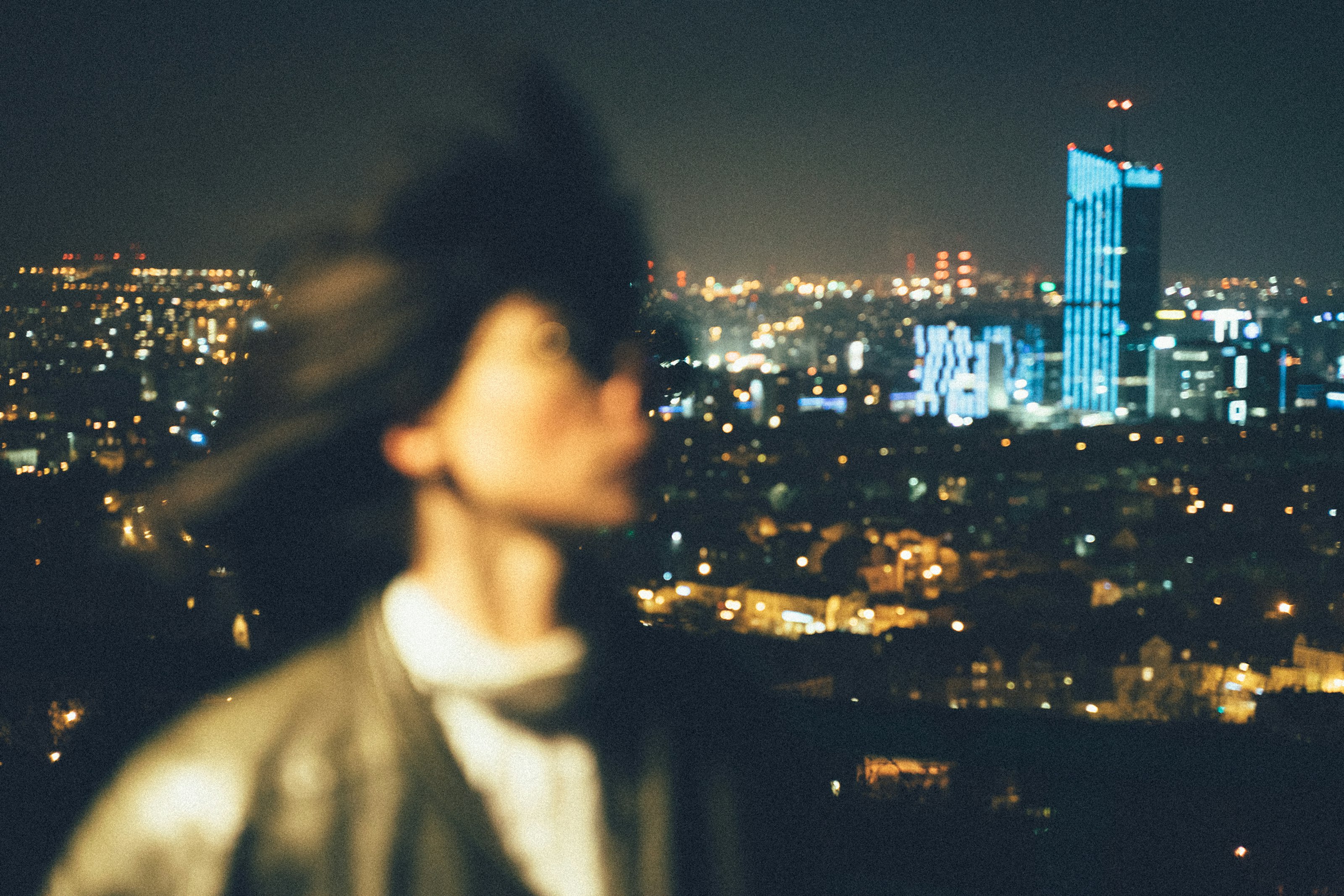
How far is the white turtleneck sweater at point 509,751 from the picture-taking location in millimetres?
653

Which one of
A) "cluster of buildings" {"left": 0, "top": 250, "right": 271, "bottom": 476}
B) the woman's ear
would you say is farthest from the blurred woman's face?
"cluster of buildings" {"left": 0, "top": 250, "right": 271, "bottom": 476}

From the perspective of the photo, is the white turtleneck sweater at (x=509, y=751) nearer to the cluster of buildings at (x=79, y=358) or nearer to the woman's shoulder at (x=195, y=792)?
the woman's shoulder at (x=195, y=792)

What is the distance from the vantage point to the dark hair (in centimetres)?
69

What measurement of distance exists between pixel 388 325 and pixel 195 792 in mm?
313

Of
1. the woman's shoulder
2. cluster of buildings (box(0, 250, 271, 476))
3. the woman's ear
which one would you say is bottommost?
the woman's shoulder

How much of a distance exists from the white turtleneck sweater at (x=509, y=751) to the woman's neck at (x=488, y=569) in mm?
11

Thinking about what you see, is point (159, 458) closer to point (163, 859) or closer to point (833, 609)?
point (163, 859)

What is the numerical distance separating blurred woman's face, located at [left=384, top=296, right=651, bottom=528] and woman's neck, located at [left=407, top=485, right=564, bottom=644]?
0.01 m

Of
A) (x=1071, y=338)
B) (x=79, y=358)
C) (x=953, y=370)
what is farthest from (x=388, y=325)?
(x=1071, y=338)

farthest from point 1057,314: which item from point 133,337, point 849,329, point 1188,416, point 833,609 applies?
point 133,337

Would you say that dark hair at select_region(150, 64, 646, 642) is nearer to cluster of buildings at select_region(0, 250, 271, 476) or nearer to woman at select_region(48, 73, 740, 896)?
woman at select_region(48, 73, 740, 896)

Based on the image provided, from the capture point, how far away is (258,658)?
78 cm

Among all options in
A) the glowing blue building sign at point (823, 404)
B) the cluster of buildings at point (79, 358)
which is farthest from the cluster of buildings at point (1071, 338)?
the cluster of buildings at point (79, 358)

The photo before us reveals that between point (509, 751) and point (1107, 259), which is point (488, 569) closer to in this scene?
point (509, 751)
